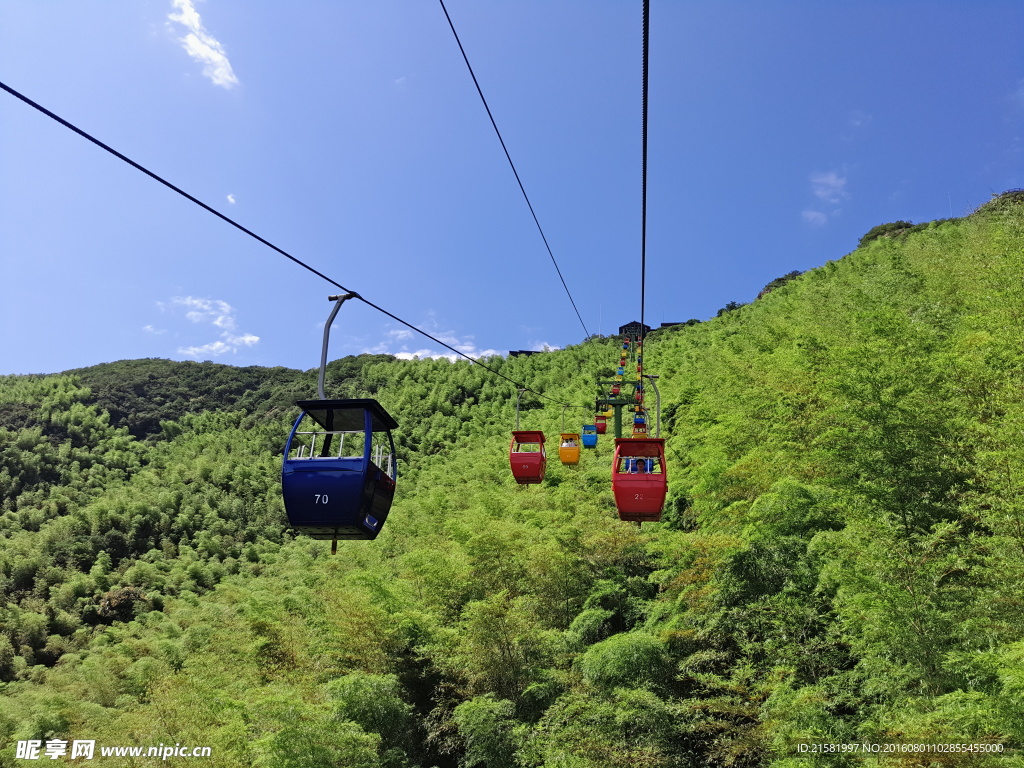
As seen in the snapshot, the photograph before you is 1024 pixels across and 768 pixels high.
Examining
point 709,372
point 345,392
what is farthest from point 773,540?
point 345,392

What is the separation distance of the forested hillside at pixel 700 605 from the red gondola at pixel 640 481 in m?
2.98

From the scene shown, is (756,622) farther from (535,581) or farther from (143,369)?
(143,369)

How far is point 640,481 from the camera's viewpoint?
346 inches

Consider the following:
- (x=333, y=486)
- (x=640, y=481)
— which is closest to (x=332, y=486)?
(x=333, y=486)

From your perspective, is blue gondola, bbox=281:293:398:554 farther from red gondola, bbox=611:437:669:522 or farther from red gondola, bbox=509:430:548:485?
red gondola, bbox=509:430:548:485

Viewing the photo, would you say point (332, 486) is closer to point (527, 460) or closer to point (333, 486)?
point (333, 486)

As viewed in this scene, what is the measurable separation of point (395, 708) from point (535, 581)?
4.68m

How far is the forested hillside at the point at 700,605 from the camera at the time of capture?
821 cm

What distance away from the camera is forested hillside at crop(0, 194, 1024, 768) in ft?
26.9

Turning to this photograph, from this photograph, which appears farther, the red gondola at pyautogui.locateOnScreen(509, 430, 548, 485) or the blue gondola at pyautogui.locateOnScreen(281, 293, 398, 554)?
the red gondola at pyautogui.locateOnScreen(509, 430, 548, 485)

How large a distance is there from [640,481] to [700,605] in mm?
5714

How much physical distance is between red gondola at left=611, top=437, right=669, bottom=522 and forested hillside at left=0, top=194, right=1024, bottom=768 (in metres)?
2.98

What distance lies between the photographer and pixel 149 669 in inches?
814

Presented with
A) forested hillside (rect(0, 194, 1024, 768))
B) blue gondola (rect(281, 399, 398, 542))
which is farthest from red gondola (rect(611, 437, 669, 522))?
blue gondola (rect(281, 399, 398, 542))
